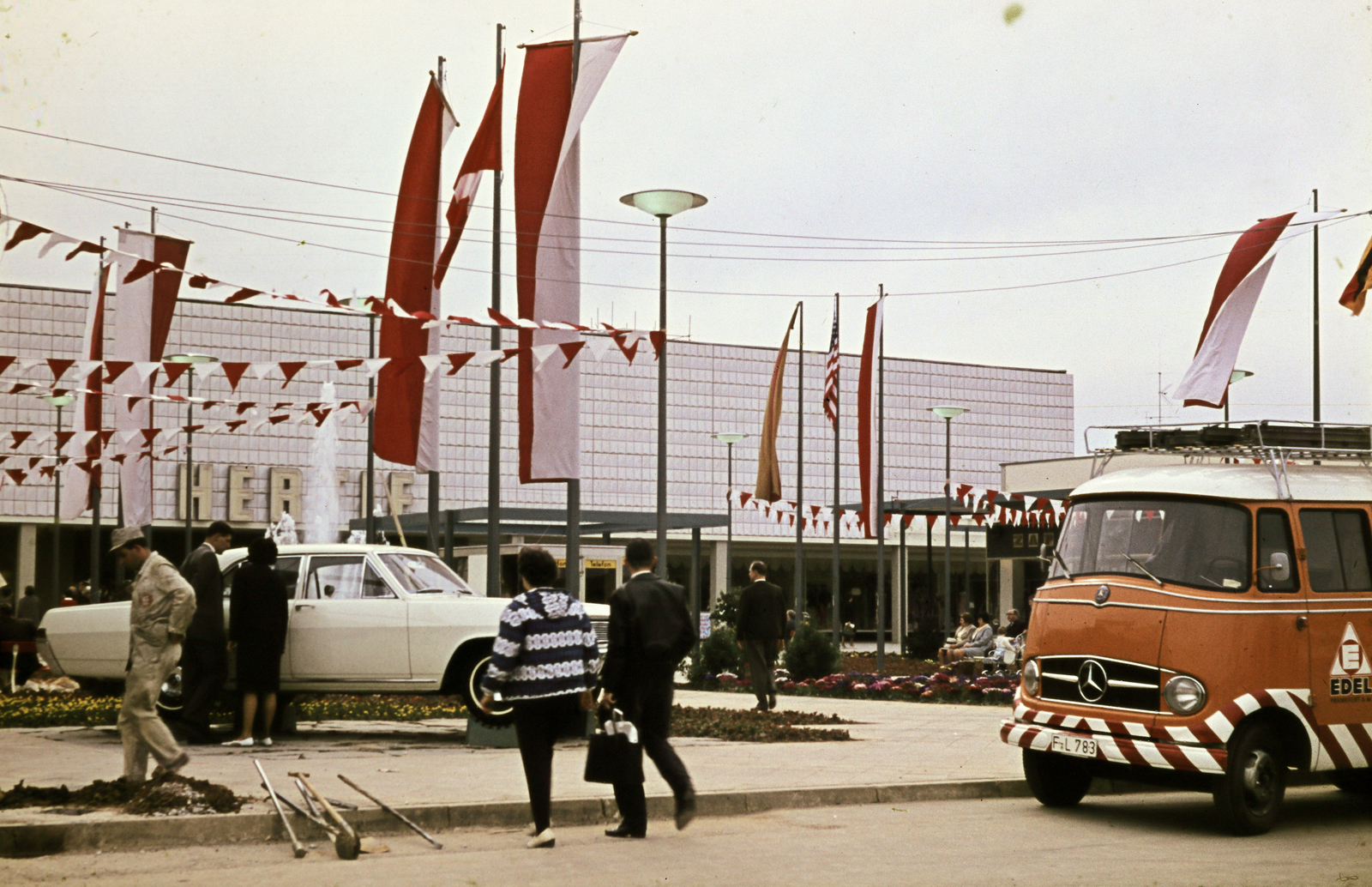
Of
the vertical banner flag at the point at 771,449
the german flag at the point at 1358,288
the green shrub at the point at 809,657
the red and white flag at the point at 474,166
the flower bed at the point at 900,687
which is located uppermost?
the red and white flag at the point at 474,166

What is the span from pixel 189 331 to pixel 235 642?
42549mm

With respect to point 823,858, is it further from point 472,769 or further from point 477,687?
point 477,687

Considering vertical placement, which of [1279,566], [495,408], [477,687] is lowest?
[477,687]

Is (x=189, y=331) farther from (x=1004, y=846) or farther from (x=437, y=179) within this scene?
(x=1004, y=846)

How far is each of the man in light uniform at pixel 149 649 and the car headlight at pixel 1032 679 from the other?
5882mm

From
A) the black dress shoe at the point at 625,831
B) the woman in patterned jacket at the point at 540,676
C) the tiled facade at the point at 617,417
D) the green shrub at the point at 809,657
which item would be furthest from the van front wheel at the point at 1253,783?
the tiled facade at the point at 617,417

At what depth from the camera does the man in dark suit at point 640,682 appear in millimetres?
9078

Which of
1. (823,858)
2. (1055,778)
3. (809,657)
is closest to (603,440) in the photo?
(809,657)

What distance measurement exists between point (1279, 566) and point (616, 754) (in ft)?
15.8

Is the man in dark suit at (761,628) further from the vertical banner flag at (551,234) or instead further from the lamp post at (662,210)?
the vertical banner flag at (551,234)

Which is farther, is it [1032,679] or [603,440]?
[603,440]

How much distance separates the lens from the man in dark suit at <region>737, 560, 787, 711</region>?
17578 millimetres

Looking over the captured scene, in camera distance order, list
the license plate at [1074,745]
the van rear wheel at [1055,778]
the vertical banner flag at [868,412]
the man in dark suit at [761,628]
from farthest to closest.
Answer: the vertical banner flag at [868,412]
the man in dark suit at [761,628]
the van rear wheel at [1055,778]
the license plate at [1074,745]

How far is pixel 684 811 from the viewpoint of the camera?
903 centimetres
